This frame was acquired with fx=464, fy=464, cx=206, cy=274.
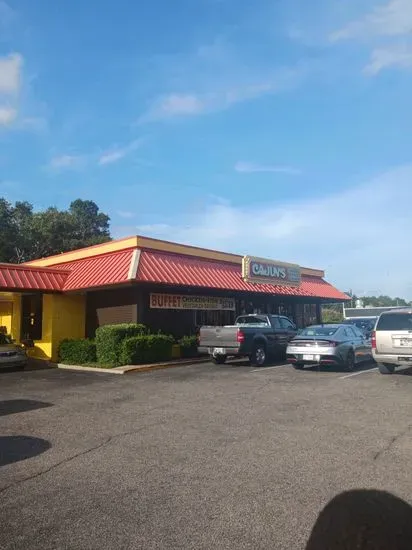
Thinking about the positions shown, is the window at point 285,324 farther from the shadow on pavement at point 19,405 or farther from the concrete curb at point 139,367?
the shadow on pavement at point 19,405

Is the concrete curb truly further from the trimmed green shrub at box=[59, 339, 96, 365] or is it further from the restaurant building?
the restaurant building

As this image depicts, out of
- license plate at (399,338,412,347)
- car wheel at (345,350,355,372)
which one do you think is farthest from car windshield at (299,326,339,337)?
license plate at (399,338,412,347)

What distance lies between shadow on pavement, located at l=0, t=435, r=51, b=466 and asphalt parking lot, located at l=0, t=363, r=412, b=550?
42 millimetres

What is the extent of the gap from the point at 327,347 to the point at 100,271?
9.48m

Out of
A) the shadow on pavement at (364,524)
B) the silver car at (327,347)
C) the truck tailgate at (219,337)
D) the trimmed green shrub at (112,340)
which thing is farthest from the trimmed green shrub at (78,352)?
the shadow on pavement at (364,524)

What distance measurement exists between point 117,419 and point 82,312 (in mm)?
13275

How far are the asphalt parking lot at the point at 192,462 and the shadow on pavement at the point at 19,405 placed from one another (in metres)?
0.04

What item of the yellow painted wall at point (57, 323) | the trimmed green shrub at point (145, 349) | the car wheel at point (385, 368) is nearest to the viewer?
the car wheel at point (385, 368)

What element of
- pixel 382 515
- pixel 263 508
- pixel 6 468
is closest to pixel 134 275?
pixel 6 468

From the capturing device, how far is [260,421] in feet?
25.5

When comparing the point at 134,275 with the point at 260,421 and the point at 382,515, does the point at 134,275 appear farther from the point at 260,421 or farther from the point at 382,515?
the point at 382,515

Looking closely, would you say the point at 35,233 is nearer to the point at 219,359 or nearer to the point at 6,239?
the point at 6,239

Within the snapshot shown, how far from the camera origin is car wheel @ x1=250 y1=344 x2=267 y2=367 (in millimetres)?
16391

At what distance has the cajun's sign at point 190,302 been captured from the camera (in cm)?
1950
